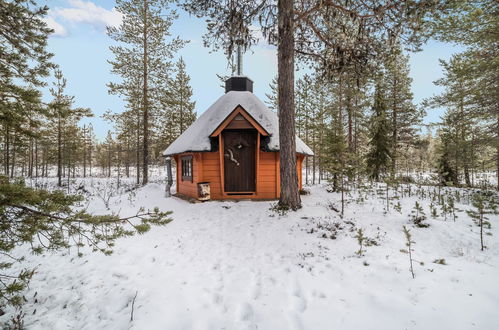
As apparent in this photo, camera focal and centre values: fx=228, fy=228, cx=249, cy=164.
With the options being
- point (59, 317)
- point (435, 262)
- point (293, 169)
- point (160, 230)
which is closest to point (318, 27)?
point (293, 169)

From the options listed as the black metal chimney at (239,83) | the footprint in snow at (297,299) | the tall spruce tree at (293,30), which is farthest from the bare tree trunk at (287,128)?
the black metal chimney at (239,83)

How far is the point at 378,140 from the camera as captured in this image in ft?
50.6

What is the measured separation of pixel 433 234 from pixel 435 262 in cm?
169

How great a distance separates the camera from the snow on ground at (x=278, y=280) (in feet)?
9.87

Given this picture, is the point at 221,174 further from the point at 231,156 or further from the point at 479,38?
the point at 479,38

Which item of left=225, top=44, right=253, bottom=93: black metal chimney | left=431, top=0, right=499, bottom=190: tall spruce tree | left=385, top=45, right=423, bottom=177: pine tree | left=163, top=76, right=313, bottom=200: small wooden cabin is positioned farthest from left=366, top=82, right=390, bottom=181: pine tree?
left=225, top=44, right=253, bottom=93: black metal chimney

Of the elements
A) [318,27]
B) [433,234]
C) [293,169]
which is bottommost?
[433,234]

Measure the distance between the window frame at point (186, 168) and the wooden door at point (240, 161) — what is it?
176cm

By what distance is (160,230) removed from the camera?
6809mm

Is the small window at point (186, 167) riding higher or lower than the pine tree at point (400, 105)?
lower

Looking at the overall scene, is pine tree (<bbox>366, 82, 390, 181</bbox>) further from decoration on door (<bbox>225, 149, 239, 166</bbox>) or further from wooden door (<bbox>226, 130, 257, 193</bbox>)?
decoration on door (<bbox>225, 149, 239, 166</bbox>)

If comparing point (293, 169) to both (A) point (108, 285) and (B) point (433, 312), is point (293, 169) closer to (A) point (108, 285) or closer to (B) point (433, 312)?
(B) point (433, 312)

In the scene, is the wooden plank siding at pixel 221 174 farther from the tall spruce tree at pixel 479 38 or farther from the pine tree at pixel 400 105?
the pine tree at pixel 400 105

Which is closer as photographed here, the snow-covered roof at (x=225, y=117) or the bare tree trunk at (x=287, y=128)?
the bare tree trunk at (x=287, y=128)
